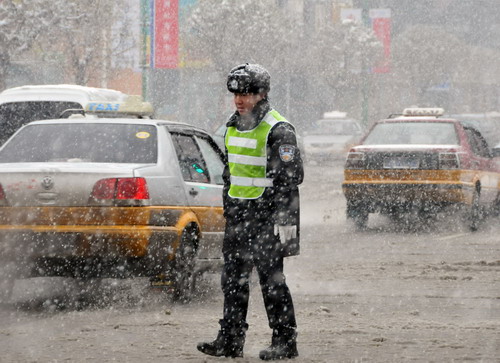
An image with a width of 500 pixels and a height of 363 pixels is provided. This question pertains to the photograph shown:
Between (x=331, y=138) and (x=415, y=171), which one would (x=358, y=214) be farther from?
(x=331, y=138)

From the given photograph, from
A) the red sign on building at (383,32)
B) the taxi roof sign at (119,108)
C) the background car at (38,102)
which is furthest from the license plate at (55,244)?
the red sign on building at (383,32)

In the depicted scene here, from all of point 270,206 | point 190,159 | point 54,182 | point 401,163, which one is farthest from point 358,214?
point 270,206

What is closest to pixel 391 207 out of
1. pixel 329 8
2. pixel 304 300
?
pixel 304 300

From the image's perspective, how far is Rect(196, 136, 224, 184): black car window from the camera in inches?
383

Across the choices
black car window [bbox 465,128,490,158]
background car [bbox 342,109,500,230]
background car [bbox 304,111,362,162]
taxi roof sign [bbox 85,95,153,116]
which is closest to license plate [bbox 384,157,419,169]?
background car [bbox 342,109,500,230]

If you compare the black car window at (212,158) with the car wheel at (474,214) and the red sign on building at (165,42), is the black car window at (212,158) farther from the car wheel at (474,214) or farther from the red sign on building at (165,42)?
the red sign on building at (165,42)

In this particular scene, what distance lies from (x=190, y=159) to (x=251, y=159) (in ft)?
9.60

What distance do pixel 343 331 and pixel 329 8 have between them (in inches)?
2842

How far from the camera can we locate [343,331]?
7.54m

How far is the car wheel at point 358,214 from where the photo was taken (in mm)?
15748

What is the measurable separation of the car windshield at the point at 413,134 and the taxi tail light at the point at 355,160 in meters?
0.47

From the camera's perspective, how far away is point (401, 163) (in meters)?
15.2

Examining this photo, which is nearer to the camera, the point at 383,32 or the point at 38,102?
the point at 38,102

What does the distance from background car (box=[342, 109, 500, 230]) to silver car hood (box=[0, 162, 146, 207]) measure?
7.32 meters
